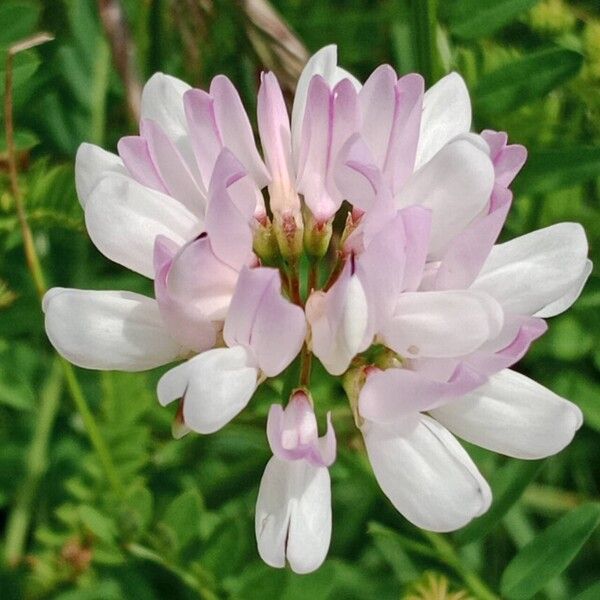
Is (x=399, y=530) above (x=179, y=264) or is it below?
below

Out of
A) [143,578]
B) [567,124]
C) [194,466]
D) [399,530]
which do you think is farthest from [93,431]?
[567,124]

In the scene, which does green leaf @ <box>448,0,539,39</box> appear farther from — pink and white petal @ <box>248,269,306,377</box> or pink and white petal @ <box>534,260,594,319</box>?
pink and white petal @ <box>248,269,306,377</box>

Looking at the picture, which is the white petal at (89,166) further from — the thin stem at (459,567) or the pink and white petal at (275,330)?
the thin stem at (459,567)

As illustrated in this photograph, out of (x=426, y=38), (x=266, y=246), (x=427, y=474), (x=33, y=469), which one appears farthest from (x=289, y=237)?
(x=33, y=469)

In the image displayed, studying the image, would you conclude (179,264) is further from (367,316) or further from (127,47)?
(127,47)

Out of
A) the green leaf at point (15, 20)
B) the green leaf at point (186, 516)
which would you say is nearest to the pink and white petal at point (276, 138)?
the green leaf at point (186, 516)

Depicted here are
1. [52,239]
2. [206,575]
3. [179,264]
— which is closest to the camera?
[179,264]
